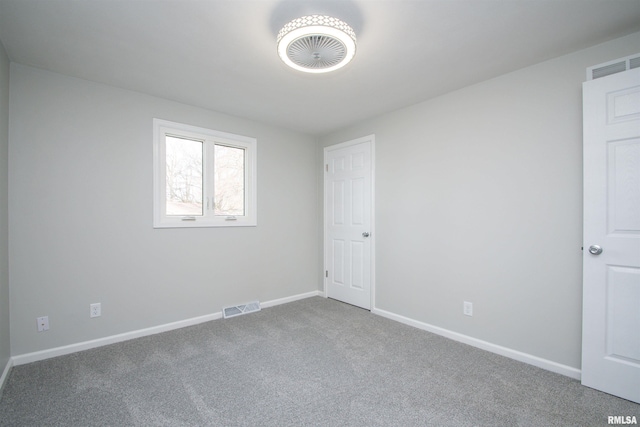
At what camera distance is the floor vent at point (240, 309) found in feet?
10.9

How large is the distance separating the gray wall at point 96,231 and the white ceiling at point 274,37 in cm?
30

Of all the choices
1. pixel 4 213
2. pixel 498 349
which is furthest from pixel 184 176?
pixel 498 349

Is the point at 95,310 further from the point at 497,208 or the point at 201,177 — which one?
the point at 497,208

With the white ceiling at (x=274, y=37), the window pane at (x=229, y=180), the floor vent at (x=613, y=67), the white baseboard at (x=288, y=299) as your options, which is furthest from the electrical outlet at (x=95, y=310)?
the floor vent at (x=613, y=67)

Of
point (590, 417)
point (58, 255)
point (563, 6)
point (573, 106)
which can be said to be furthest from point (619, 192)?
point (58, 255)

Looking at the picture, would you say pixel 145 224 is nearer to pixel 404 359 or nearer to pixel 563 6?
pixel 404 359

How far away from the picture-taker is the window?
295 centimetres

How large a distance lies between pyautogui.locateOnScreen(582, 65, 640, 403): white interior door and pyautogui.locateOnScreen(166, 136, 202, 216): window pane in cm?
347

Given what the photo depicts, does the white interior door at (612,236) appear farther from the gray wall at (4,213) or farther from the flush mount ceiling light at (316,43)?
the gray wall at (4,213)

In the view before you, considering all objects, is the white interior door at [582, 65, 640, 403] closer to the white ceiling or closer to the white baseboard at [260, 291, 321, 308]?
the white ceiling

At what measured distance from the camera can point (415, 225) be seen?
3.10 metres

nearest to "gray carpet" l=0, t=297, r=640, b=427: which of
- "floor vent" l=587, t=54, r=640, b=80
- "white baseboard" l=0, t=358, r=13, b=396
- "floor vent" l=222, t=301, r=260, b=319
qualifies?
"white baseboard" l=0, t=358, r=13, b=396

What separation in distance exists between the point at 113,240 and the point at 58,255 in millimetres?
393

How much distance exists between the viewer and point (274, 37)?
194 cm
